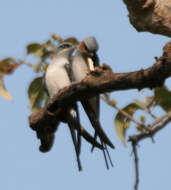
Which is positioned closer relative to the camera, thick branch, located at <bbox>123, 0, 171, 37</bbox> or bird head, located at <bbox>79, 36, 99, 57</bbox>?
thick branch, located at <bbox>123, 0, 171, 37</bbox>

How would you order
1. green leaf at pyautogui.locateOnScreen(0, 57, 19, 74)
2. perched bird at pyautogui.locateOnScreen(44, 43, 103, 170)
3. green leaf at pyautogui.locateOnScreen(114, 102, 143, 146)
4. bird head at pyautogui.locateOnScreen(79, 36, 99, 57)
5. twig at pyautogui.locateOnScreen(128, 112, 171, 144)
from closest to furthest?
twig at pyautogui.locateOnScreen(128, 112, 171, 144)
green leaf at pyautogui.locateOnScreen(114, 102, 143, 146)
green leaf at pyautogui.locateOnScreen(0, 57, 19, 74)
perched bird at pyautogui.locateOnScreen(44, 43, 103, 170)
bird head at pyautogui.locateOnScreen(79, 36, 99, 57)

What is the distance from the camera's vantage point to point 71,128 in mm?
5258

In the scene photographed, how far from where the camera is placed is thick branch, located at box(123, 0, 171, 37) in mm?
4195

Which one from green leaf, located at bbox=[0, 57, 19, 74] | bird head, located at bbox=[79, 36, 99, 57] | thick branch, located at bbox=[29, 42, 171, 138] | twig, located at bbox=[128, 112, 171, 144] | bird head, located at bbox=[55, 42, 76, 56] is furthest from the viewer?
bird head, located at bbox=[55, 42, 76, 56]

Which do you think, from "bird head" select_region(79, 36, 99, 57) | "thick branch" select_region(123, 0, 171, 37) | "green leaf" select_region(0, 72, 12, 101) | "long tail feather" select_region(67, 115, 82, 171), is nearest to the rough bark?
"long tail feather" select_region(67, 115, 82, 171)

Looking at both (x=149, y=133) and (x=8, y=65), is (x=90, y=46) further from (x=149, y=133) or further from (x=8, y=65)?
(x=149, y=133)

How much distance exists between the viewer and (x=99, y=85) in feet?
12.6

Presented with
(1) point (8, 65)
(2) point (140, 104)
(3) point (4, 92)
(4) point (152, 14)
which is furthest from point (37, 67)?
(2) point (140, 104)

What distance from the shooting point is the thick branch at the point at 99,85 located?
340cm

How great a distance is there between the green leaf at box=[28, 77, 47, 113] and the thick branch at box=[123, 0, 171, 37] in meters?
1.46

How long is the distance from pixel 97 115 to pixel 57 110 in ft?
3.58

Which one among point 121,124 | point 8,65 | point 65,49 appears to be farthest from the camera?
point 65,49

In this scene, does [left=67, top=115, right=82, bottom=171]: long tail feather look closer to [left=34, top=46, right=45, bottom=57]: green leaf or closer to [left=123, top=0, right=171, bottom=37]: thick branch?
[left=34, top=46, right=45, bottom=57]: green leaf

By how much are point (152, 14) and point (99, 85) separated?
3.35 ft
